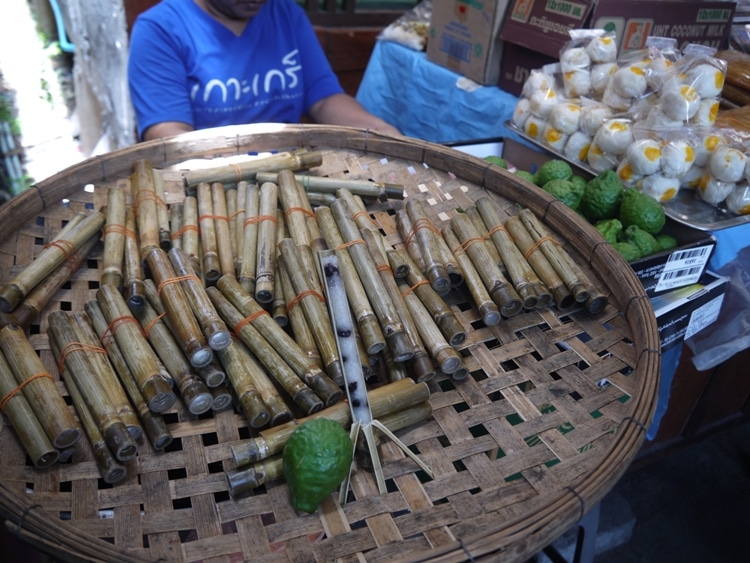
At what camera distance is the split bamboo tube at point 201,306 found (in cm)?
153

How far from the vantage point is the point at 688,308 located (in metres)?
2.05

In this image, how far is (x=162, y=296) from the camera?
1.62 meters

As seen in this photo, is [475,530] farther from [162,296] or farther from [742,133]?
[742,133]

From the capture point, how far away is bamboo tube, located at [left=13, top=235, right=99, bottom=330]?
1643mm

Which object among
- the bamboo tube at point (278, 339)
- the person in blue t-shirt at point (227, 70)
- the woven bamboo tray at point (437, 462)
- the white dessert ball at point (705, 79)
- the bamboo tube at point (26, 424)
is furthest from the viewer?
the person in blue t-shirt at point (227, 70)

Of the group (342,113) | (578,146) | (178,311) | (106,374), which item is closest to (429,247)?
(178,311)

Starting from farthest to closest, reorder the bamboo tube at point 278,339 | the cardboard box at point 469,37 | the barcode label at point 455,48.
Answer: the barcode label at point 455,48, the cardboard box at point 469,37, the bamboo tube at point 278,339

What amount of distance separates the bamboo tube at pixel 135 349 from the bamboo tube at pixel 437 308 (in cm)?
77

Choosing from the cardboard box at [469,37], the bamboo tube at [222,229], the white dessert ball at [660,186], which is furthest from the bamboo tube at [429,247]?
the cardboard box at [469,37]

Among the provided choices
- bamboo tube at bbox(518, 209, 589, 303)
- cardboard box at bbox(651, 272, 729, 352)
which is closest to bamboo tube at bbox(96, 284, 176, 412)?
bamboo tube at bbox(518, 209, 589, 303)

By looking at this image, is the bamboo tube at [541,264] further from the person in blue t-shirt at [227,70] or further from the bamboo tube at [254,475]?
the person in blue t-shirt at [227,70]

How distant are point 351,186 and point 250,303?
0.73m

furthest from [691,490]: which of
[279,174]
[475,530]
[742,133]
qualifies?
[279,174]

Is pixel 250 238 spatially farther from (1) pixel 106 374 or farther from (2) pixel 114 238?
(1) pixel 106 374
